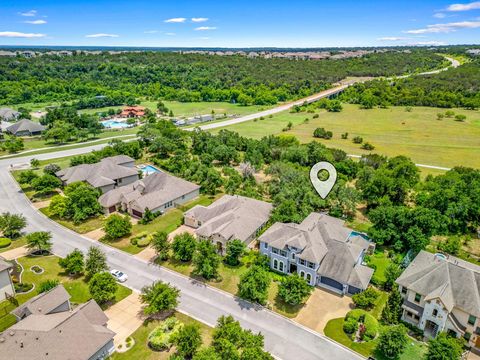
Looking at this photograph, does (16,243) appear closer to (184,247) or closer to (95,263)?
(95,263)

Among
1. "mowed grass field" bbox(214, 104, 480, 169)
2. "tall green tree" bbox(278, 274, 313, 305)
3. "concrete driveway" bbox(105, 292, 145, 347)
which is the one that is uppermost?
"tall green tree" bbox(278, 274, 313, 305)

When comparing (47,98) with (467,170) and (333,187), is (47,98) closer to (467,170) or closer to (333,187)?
(333,187)

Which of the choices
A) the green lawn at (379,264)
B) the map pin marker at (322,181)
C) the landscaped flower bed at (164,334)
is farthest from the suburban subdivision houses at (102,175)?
the green lawn at (379,264)

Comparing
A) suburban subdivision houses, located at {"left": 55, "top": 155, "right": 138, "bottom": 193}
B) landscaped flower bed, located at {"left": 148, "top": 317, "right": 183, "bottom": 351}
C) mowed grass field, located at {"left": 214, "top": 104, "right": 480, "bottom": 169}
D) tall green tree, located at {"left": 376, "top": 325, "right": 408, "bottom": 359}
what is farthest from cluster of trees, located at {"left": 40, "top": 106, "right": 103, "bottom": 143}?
tall green tree, located at {"left": 376, "top": 325, "right": 408, "bottom": 359}

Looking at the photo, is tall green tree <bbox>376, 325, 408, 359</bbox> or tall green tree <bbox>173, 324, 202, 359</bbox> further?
tall green tree <bbox>376, 325, 408, 359</bbox>

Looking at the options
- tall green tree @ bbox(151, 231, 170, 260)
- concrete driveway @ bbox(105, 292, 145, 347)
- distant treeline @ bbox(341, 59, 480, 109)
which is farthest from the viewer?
distant treeline @ bbox(341, 59, 480, 109)

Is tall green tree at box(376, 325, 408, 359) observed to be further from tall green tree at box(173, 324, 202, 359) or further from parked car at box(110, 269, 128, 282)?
parked car at box(110, 269, 128, 282)

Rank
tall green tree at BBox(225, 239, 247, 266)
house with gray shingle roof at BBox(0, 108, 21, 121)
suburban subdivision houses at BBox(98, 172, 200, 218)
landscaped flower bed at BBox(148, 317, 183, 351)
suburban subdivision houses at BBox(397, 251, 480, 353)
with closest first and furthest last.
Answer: landscaped flower bed at BBox(148, 317, 183, 351), suburban subdivision houses at BBox(397, 251, 480, 353), tall green tree at BBox(225, 239, 247, 266), suburban subdivision houses at BBox(98, 172, 200, 218), house with gray shingle roof at BBox(0, 108, 21, 121)
